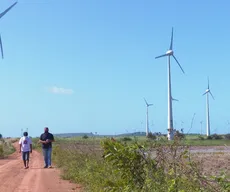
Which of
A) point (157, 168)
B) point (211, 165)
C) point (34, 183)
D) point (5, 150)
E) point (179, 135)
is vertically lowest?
point (34, 183)

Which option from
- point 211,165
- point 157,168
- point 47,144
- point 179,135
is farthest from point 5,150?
point 179,135

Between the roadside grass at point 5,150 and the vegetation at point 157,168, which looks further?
the roadside grass at point 5,150

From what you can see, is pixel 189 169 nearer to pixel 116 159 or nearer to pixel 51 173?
pixel 116 159

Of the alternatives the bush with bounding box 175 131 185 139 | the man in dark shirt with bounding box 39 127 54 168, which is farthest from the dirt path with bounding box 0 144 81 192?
the bush with bounding box 175 131 185 139

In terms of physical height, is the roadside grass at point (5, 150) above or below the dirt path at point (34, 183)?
above

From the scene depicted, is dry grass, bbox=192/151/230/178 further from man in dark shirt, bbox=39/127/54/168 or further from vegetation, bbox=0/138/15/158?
vegetation, bbox=0/138/15/158

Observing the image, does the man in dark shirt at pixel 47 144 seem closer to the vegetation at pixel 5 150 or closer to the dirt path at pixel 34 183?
the dirt path at pixel 34 183

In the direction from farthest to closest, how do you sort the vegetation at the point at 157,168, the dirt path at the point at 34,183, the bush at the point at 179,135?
the dirt path at the point at 34,183, the bush at the point at 179,135, the vegetation at the point at 157,168

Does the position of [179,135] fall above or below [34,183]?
above

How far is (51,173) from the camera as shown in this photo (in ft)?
61.4

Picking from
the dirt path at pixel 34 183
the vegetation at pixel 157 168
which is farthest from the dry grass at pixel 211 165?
the dirt path at pixel 34 183

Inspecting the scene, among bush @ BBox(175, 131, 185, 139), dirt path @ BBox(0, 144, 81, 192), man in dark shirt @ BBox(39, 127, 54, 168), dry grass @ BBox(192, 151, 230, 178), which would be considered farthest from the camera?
man in dark shirt @ BBox(39, 127, 54, 168)

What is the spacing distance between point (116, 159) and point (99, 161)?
6.01 m

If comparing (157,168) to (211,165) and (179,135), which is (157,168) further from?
(211,165)
